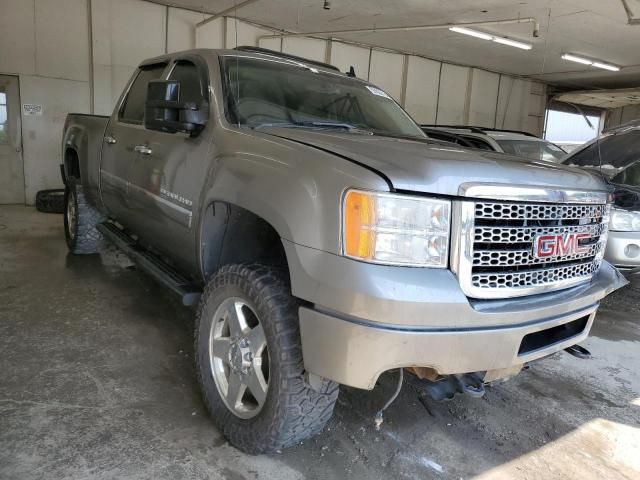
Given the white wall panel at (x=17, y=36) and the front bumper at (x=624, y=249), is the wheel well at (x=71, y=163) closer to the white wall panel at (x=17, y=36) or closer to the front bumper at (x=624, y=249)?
the front bumper at (x=624, y=249)

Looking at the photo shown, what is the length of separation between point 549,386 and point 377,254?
207 centimetres

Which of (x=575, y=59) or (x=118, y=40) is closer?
(x=118, y=40)

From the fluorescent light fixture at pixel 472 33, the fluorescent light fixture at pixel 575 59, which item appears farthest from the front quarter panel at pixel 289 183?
the fluorescent light fixture at pixel 575 59

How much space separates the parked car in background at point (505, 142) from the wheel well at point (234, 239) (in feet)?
13.8

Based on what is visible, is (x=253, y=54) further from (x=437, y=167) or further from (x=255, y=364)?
(x=255, y=364)

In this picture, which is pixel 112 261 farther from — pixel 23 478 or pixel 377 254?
pixel 377 254

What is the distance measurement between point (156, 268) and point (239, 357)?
1.28 m

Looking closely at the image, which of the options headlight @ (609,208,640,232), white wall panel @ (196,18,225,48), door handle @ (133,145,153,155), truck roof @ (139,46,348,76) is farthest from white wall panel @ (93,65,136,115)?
headlight @ (609,208,640,232)

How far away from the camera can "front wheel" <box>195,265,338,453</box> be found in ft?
6.47

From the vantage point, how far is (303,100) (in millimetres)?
3051

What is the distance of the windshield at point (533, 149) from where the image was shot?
682 centimetres

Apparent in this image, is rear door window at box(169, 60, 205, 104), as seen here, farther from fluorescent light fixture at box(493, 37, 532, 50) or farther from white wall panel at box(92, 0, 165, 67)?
fluorescent light fixture at box(493, 37, 532, 50)

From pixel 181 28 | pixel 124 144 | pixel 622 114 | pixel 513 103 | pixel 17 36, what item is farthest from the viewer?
pixel 622 114

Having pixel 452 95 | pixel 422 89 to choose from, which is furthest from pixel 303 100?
pixel 452 95
